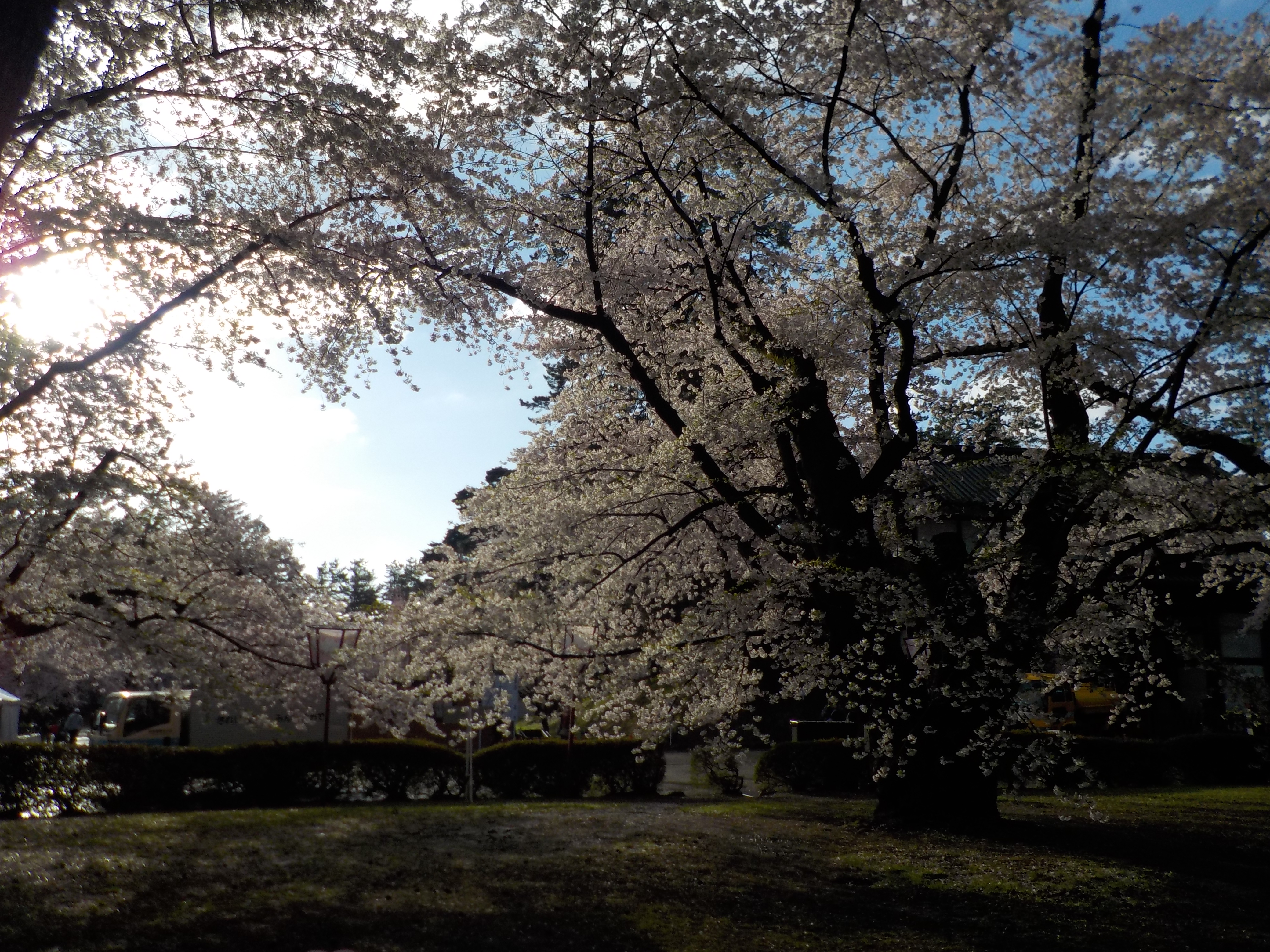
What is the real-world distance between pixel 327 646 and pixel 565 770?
5.30 meters

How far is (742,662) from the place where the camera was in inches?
382

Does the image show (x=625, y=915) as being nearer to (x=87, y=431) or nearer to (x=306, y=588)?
(x=87, y=431)

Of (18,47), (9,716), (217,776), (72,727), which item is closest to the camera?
(18,47)

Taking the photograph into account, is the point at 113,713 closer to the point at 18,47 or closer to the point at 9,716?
the point at 9,716

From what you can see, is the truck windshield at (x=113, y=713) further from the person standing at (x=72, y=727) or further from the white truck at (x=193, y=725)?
the person standing at (x=72, y=727)

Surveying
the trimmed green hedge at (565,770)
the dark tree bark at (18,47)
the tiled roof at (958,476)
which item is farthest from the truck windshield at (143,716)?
the dark tree bark at (18,47)

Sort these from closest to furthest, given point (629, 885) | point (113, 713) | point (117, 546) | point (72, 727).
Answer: point (629, 885), point (117, 546), point (113, 713), point (72, 727)

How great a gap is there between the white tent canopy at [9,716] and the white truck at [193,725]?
6.53 ft

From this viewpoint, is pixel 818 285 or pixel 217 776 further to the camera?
pixel 217 776

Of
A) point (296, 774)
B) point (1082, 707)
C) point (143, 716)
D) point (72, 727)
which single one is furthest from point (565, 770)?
point (72, 727)

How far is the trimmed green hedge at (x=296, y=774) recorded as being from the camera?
44.4ft

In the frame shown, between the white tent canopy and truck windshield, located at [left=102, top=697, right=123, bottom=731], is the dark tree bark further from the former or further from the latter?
truck windshield, located at [left=102, top=697, right=123, bottom=731]

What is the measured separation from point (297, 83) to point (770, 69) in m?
4.32

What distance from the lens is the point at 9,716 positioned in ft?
82.1
